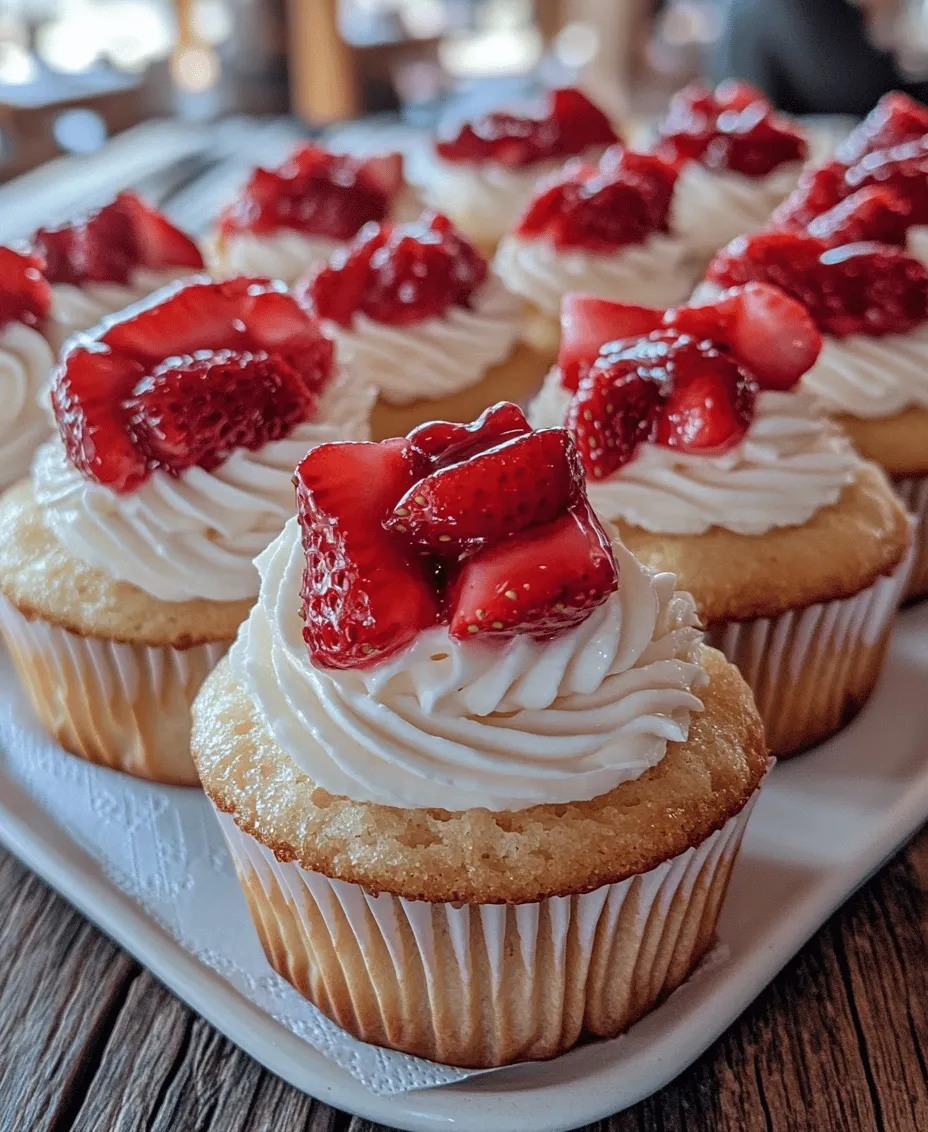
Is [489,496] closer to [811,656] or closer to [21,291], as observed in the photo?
[811,656]

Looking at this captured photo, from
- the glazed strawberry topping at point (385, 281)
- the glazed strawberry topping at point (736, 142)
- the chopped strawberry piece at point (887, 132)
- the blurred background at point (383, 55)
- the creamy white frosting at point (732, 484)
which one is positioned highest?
the glazed strawberry topping at point (385, 281)

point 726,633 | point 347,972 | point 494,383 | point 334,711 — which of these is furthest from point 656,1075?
point 494,383

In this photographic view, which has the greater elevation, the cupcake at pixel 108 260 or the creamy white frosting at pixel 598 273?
the cupcake at pixel 108 260

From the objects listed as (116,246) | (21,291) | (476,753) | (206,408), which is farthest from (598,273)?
(476,753)

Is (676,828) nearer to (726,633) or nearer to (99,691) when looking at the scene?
(726,633)

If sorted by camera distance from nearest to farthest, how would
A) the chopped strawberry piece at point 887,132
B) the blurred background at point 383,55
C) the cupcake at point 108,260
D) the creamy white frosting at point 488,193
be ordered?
the cupcake at point 108,260 < the chopped strawberry piece at point 887,132 < the creamy white frosting at point 488,193 < the blurred background at point 383,55

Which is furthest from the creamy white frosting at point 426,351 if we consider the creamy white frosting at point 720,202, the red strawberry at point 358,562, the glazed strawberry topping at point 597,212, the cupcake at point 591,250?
the red strawberry at point 358,562

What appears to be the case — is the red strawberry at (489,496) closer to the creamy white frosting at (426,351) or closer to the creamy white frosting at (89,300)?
the creamy white frosting at (426,351)

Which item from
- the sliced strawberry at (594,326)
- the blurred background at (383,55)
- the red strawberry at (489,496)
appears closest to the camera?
the red strawberry at (489,496)
